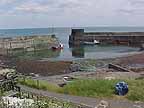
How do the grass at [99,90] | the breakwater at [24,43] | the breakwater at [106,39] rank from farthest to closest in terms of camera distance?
1. the breakwater at [106,39]
2. the breakwater at [24,43]
3. the grass at [99,90]

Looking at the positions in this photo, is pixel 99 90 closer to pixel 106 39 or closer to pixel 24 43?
pixel 24 43

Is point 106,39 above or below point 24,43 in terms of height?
above

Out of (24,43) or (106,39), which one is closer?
(24,43)

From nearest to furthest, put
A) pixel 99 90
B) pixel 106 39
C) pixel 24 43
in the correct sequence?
pixel 99 90 < pixel 24 43 < pixel 106 39

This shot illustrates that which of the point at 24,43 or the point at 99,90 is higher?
the point at 24,43

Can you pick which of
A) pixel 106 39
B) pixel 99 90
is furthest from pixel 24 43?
pixel 99 90

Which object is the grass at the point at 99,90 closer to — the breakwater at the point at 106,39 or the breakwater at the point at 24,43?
the breakwater at the point at 24,43

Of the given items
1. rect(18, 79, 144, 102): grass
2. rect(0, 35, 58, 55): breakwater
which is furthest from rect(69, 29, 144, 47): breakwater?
rect(18, 79, 144, 102): grass

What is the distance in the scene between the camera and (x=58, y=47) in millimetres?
74625

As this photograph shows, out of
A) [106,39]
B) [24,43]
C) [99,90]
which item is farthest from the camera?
[106,39]

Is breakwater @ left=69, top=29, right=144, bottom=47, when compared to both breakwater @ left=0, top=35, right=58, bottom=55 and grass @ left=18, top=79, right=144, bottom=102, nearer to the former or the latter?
breakwater @ left=0, top=35, right=58, bottom=55

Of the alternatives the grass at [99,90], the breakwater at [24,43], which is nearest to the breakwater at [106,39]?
the breakwater at [24,43]

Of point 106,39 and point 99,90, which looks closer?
point 99,90

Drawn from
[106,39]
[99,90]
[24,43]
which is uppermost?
[106,39]
